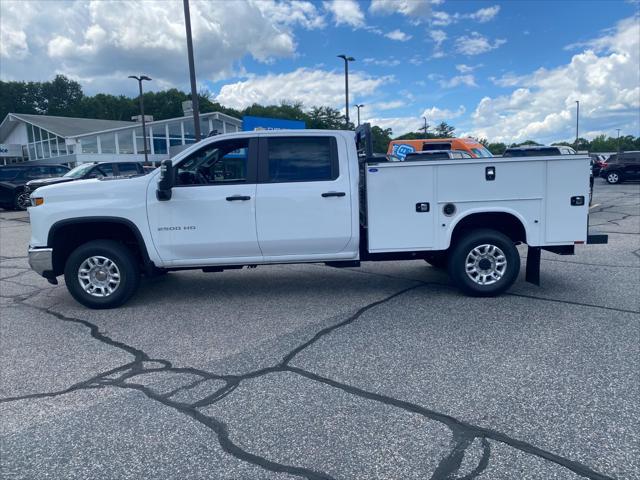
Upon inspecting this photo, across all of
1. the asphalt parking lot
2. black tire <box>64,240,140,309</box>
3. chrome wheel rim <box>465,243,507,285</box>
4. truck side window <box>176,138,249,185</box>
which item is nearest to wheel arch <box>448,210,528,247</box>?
chrome wheel rim <box>465,243,507,285</box>

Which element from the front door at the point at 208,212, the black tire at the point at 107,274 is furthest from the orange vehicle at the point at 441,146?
the black tire at the point at 107,274

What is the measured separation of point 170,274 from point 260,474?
567cm

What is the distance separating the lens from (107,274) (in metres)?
6.12

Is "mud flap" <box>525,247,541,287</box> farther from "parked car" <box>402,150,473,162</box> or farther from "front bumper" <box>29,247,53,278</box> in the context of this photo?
"front bumper" <box>29,247,53,278</box>

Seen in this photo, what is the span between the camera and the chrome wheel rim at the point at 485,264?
6.12 m

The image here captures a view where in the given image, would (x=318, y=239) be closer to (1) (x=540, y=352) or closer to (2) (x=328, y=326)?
(2) (x=328, y=326)

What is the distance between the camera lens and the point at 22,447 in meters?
3.16

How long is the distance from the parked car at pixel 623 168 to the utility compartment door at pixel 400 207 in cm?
2649

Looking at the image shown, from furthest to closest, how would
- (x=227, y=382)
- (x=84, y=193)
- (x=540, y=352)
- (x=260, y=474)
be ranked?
(x=84, y=193)
(x=540, y=352)
(x=227, y=382)
(x=260, y=474)

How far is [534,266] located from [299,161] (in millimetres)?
3133

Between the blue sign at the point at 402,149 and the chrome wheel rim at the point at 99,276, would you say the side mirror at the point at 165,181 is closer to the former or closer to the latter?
the chrome wheel rim at the point at 99,276

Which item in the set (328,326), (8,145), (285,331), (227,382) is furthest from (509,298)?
(8,145)

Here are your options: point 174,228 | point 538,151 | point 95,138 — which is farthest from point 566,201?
point 95,138

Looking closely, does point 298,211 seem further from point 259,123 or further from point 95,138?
point 95,138
